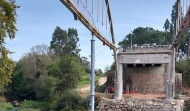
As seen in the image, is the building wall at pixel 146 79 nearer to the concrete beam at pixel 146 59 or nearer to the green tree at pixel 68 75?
the concrete beam at pixel 146 59

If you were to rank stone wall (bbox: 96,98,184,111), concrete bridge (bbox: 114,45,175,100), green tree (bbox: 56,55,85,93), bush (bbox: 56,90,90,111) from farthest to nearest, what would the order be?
green tree (bbox: 56,55,85,93) → bush (bbox: 56,90,90,111) → concrete bridge (bbox: 114,45,175,100) → stone wall (bbox: 96,98,184,111)

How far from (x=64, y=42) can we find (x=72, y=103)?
2753cm

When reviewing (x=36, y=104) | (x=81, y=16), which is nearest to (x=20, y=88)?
(x=36, y=104)

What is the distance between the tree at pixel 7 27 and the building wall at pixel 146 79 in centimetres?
1576

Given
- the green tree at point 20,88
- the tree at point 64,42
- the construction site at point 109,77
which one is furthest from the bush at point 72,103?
the tree at point 64,42

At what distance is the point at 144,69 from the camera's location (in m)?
25.4

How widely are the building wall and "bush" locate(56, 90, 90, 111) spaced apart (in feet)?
18.3

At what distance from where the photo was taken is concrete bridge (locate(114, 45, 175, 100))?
20.6 meters

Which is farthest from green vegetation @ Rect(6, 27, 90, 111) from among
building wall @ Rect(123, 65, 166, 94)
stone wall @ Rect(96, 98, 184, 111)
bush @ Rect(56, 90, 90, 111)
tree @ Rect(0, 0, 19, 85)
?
tree @ Rect(0, 0, 19, 85)

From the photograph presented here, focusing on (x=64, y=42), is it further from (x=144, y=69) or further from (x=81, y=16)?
(x=81, y=16)

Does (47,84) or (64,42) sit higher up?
(64,42)

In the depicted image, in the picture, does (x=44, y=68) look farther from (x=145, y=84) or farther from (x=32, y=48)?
(x=145, y=84)

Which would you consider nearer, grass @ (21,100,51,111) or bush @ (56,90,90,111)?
bush @ (56,90,90,111)

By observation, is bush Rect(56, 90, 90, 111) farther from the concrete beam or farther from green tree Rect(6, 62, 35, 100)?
green tree Rect(6, 62, 35, 100)
